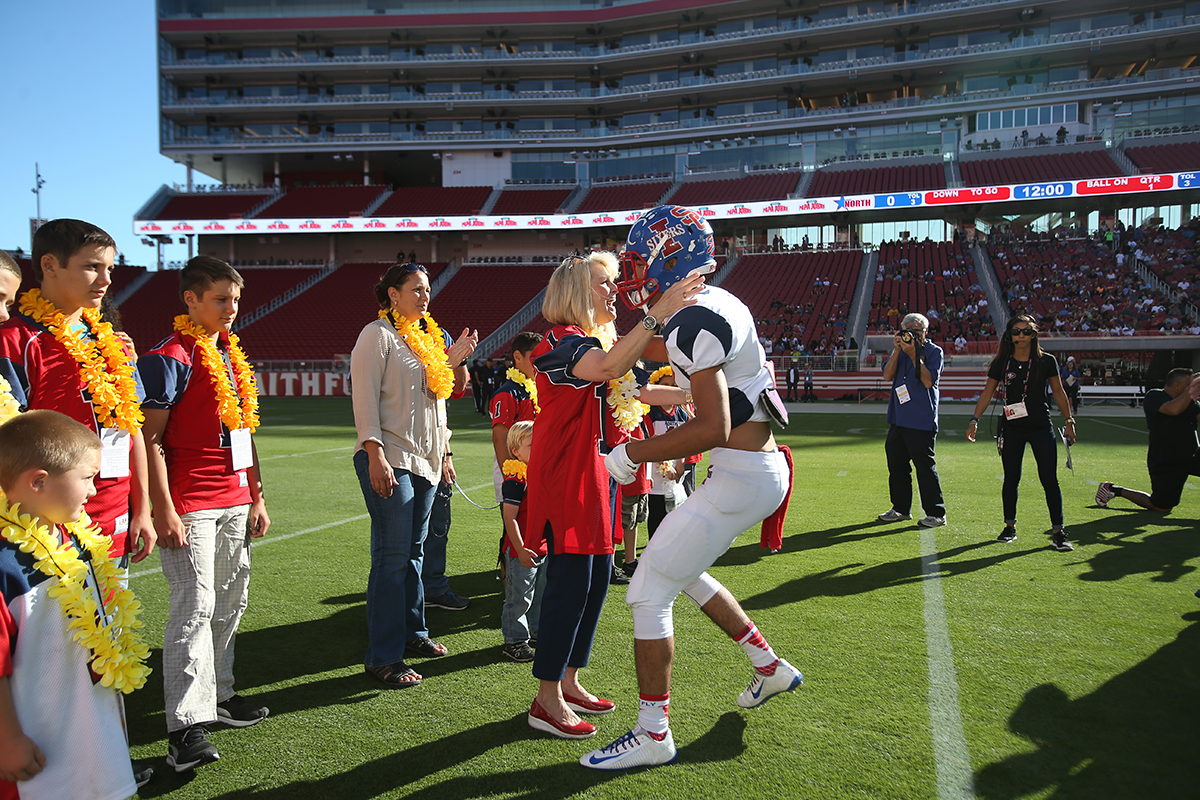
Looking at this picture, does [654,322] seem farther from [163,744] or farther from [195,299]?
[163,744]

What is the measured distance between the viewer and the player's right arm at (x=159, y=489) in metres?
2.99

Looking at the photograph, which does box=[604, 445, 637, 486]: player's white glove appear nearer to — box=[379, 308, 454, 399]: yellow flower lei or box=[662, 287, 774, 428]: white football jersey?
box=[662, 287, 774, 428]: white football jersey

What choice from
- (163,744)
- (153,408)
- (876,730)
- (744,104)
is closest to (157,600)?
(163,744)

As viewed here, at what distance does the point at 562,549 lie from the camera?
A: 10.4ft

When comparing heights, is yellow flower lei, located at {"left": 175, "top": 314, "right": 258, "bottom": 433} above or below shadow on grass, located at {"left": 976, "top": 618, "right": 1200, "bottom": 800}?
above

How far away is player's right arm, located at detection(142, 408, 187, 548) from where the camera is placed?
2.99 m

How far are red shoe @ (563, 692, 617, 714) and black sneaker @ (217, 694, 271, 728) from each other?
4.64ft

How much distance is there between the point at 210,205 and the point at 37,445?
51.9 meters

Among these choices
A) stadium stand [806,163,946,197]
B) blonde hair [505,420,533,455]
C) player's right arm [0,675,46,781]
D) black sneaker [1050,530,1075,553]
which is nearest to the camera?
player's right arm [0,675,46,781]

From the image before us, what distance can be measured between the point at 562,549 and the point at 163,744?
1958 millimetres

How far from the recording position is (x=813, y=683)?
12.1 ft

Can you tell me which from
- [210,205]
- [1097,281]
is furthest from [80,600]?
[210,205]

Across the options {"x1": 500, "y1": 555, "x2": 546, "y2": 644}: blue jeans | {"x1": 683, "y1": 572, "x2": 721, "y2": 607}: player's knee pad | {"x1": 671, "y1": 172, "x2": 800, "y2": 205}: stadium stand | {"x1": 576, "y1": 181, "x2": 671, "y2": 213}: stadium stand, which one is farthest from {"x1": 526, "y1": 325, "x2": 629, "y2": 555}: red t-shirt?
{"x1": 576, "y1": 181, "x2": 671, "y2": 213}: stadium stand

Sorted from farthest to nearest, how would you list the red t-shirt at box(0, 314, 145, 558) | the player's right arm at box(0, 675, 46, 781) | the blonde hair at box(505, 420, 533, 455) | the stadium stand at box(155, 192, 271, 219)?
the stadium stand at box(155, 192, 271, 219) → the blonde hair at box(505, 420, 533, 455) → the red t-shirt at box(0, 314, 145, 558) → the player's right arm at box(0, 675, 46, 781)
